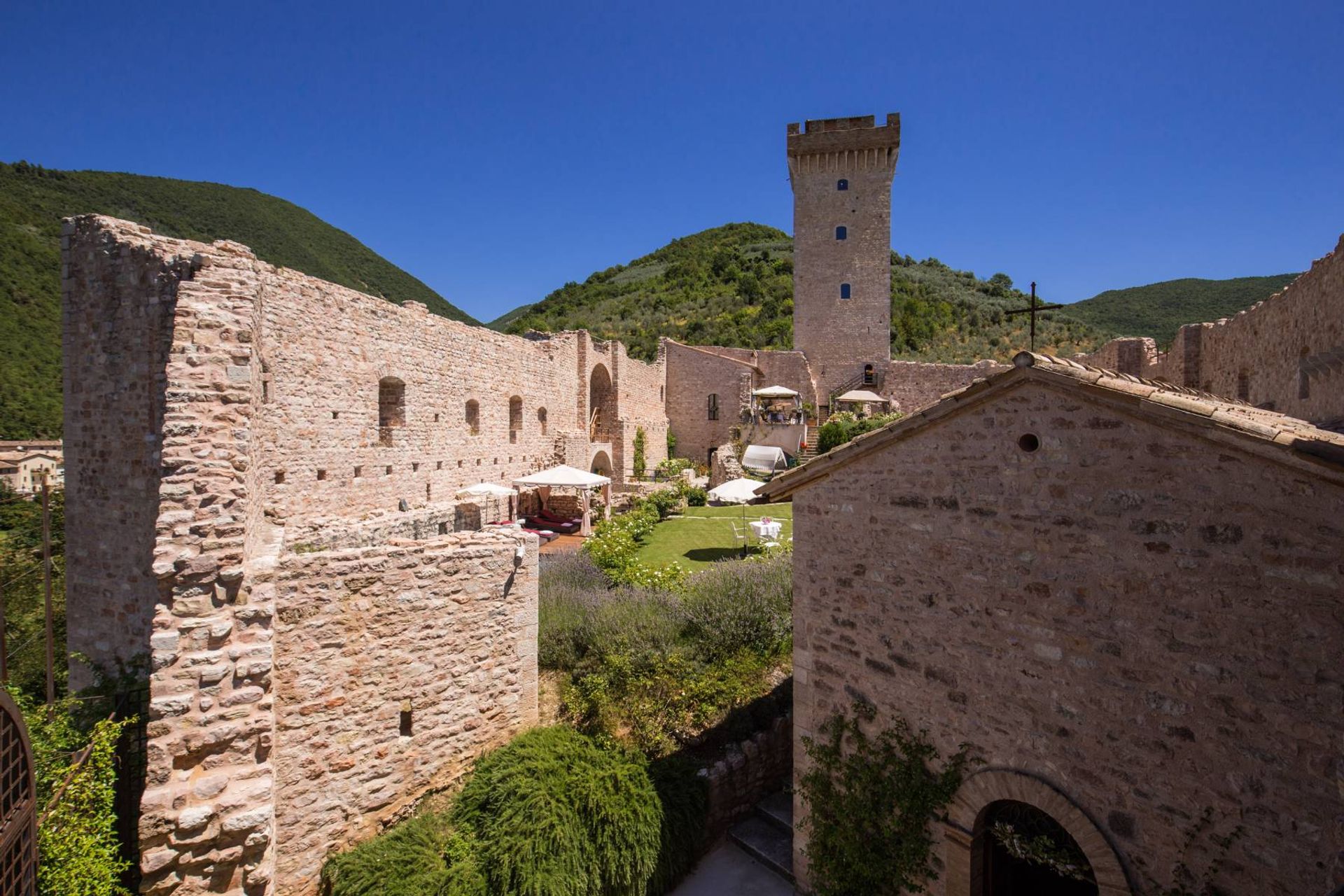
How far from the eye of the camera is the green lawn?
48.8ft

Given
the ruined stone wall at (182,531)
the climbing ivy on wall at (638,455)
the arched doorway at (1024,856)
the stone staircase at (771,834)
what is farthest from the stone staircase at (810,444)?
the ruined stone wall at (182,531)

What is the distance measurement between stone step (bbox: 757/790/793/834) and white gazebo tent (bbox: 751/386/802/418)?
19.5 meters

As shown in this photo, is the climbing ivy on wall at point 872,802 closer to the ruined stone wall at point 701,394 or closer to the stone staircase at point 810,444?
the stone staircase at point 810,444

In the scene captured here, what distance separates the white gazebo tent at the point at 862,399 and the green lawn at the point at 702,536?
899 centimetres

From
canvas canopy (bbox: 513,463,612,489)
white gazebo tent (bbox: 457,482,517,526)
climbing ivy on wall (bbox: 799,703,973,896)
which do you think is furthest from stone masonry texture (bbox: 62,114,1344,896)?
canvas canopy (bbox: 513,463,612,489)

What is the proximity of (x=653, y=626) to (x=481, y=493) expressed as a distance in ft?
29.0

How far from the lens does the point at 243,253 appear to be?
7.54 meters

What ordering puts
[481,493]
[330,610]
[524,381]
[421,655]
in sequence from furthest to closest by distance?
1. [524,381]
2. [481,493]
3. [421,655]
4. [330,610]

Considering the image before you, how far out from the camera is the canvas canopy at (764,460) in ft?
76.4

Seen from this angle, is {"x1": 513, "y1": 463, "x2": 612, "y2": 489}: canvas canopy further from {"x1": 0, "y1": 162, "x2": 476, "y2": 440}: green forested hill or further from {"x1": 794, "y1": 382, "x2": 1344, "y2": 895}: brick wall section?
{"x1": 0, "y1": 162, "x2": 476, "y2": 440}: green forested hill

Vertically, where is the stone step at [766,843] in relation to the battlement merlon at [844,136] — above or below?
below

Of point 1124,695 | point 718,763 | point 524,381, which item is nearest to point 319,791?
point 718,763

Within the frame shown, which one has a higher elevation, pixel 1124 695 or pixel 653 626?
pixel 1124 695

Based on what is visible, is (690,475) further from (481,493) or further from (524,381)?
(481,493)
